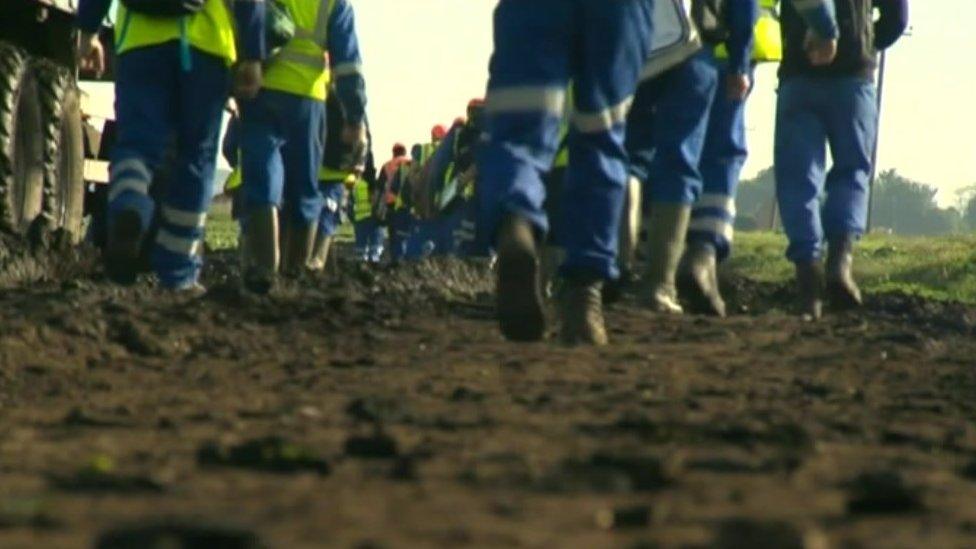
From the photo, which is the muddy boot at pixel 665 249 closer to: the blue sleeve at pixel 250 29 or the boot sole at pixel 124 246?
the blue sleeve at pixel 250 29

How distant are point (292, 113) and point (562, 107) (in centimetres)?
490

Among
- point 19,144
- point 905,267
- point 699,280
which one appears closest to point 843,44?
point 699,280

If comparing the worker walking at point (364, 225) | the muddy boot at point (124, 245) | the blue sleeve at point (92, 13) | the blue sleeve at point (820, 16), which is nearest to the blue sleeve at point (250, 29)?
the blue sleeve at point (92, 13)

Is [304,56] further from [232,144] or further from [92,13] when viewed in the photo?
[232,144]

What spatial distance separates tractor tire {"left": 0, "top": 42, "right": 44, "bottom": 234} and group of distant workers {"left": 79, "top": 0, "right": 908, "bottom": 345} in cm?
127

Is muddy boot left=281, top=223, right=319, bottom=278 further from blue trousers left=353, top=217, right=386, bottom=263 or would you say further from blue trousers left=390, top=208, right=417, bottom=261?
blue trousers left=390, top=208, right=417, bottom=261

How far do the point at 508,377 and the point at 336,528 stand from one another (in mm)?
3159

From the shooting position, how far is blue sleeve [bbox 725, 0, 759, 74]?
34.9 ft

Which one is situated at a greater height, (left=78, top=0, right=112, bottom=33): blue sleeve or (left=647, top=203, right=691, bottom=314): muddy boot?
(left=78, top=0, right=112, bottom=33): blue sleeve

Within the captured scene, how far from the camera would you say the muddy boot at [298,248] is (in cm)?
1406

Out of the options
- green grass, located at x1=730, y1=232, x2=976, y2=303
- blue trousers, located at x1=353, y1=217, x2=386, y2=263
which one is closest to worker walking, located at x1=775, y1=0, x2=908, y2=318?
green grass, located at x1=730, y1=232, x2=976, y2=303

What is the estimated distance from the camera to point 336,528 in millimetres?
3598

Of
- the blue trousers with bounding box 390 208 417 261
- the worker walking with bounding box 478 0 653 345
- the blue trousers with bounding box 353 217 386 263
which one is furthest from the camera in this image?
the blue trousers with bounding box 390 208 417 261

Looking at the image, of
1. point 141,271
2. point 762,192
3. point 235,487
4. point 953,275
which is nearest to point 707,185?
point 141,271
